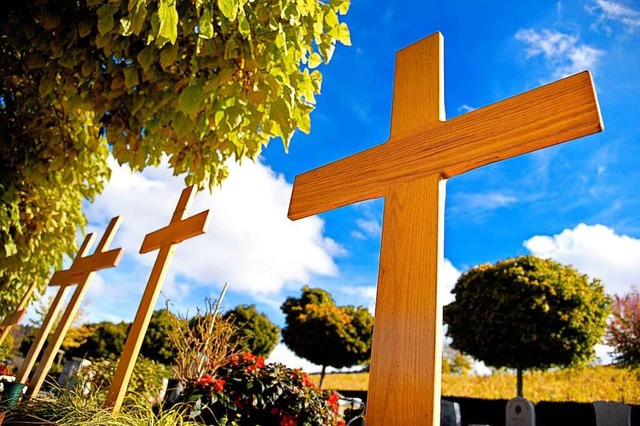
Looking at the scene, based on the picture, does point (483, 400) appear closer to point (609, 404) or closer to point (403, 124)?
point (609, 404)

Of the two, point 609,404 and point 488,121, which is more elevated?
point 609,404

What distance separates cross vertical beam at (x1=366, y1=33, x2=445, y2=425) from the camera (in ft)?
2.90

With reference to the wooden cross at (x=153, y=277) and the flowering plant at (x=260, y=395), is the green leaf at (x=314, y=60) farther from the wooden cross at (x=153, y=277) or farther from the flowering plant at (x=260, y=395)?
the flowering plant at (x=260, y=395)

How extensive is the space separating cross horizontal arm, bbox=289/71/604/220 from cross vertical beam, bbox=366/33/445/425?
6 cm

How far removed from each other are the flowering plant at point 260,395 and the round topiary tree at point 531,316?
714 centimetres

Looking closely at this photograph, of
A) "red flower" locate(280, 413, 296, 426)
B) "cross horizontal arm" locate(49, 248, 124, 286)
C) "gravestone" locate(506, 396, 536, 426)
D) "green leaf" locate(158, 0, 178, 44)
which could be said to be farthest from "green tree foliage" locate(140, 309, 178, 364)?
"green leaf" locate(158, 0, 178, 44)

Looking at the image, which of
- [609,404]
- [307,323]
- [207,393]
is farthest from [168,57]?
[307,323]

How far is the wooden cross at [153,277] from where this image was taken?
8.57 feet

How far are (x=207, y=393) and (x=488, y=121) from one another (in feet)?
11.4

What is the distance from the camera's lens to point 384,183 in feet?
3.94

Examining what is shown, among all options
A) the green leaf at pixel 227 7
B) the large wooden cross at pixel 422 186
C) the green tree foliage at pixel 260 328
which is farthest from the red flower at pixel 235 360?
the green tree foliage at pixel 260 328

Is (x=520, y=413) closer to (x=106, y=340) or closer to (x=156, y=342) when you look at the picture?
(x=156, y=342)

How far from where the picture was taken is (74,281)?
4254 mm

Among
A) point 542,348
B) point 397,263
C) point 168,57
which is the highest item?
point 542,348
